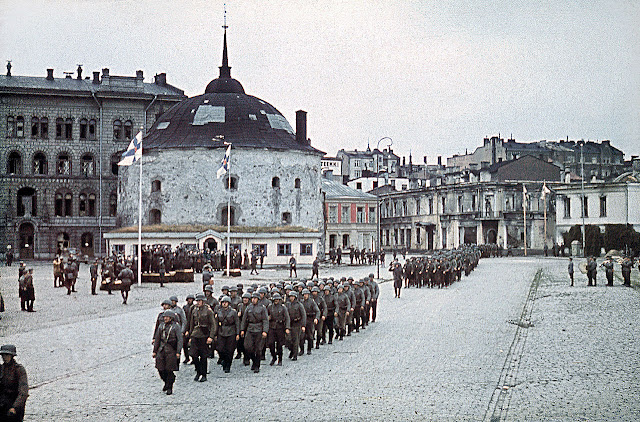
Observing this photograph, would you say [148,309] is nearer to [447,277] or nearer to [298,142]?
[447,277]

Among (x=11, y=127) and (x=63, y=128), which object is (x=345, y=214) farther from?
(x=11, y=127)

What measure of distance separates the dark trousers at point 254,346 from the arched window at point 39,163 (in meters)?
54.8

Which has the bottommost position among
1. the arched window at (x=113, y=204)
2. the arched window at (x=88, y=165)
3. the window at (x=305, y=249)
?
the window at (x=305, y=249)

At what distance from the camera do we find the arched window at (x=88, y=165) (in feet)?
215

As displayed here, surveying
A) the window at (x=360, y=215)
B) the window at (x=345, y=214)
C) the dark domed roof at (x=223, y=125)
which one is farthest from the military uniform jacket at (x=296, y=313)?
the window at (x=360, y=215)

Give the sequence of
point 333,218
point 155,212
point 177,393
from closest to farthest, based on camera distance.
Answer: point 177,393 → point 155,212 → point 333,218

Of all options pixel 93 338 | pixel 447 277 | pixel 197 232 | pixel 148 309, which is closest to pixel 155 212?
pixel 197 232

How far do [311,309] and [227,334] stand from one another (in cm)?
289

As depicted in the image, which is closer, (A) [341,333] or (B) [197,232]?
(A) [341,333]

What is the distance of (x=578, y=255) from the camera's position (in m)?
62.6

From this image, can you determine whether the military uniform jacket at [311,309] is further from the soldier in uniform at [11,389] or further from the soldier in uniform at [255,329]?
the soldier in uniform at [11,389]

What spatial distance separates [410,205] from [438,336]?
68.3 meters

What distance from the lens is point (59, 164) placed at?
64938 millimetres

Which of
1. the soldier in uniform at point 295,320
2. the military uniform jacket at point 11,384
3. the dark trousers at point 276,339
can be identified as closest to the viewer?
the military uniform jacket at point 11,384
